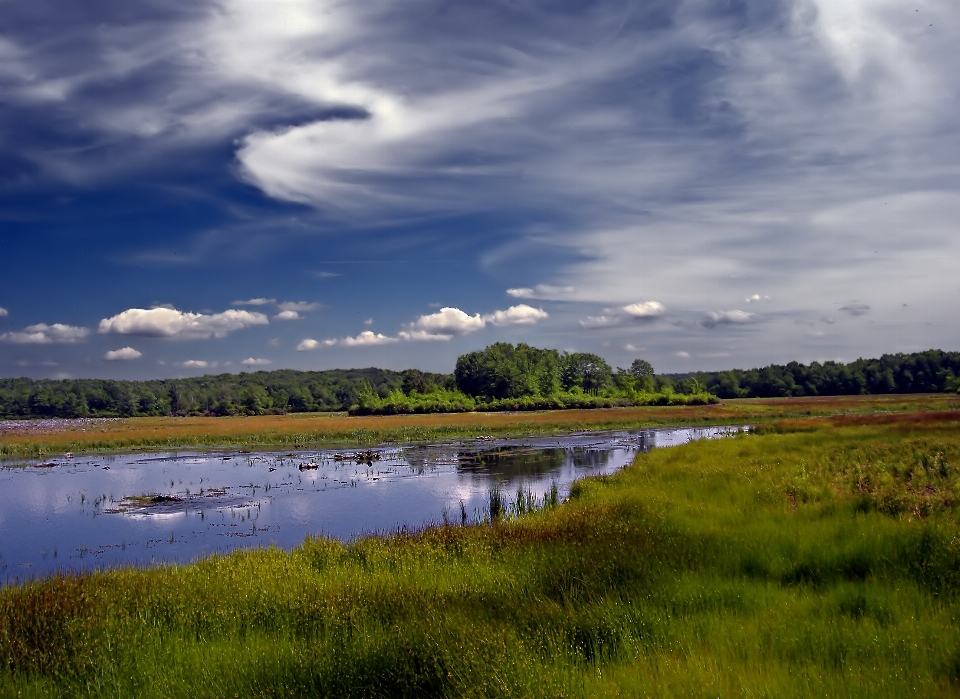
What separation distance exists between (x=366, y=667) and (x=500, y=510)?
11.9 m

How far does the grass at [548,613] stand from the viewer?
540 centimetres

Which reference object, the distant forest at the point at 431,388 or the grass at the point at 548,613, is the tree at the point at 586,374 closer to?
the distant forest at the point at 431,388

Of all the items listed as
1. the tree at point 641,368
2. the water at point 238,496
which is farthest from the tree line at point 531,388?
the water at point 238,496

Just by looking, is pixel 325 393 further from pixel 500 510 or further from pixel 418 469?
pixel 500 510

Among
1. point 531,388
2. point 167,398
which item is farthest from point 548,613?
point 167,398

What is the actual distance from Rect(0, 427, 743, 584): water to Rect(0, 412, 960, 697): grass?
4336 mm

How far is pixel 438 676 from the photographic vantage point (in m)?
5.51

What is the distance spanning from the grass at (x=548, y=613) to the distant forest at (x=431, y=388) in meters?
103

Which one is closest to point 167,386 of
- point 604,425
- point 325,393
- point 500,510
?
point 325,393

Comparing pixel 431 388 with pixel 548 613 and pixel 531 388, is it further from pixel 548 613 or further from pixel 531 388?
pixel 548 613

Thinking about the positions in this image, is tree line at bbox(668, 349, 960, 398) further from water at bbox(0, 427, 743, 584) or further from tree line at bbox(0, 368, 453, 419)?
water at bbox(0, 427, 743, 584)

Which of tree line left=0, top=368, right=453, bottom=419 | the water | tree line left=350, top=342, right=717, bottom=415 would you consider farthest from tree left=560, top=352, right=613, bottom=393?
the water

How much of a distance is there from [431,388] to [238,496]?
4285 inches

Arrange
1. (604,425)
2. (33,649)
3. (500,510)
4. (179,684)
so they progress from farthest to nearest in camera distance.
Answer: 1. (604,425)
2. (500,510)
3. (33,649)
4. (179,684)
